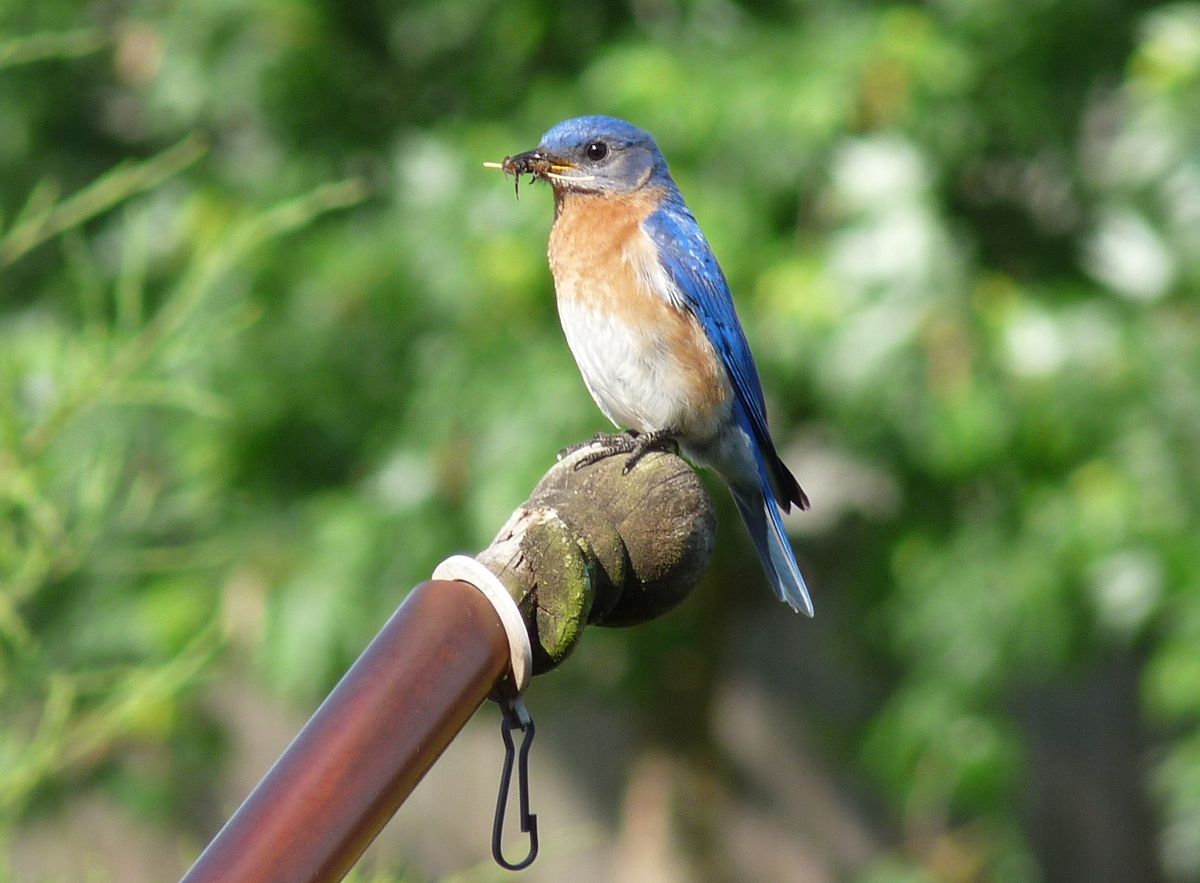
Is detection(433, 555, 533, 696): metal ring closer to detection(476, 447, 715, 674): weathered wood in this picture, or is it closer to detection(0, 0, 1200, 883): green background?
detection(476, 447, 715, 674): weathered wood

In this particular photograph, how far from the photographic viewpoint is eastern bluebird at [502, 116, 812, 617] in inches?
133

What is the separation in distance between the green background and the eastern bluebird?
2.90 ft

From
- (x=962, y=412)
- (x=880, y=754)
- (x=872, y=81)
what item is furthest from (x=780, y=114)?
(x=880, y=754)

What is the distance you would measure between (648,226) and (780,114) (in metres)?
1.05

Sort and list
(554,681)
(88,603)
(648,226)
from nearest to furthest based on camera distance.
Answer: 1. (648,226)
2. (88,603)
3. (554,681)

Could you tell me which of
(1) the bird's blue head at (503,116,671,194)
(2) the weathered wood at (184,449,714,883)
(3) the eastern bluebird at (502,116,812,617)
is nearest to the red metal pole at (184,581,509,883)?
(2) the weathered wood at (184,449,714,883)

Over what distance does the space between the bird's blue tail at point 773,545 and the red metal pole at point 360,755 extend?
4.71 feet

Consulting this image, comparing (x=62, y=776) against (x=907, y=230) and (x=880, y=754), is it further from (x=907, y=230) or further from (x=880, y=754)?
(x=907, y=230)

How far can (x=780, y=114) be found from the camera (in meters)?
4.47

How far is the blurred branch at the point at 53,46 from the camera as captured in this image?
115 inches

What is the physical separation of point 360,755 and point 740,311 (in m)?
3.17

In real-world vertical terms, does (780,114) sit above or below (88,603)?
above

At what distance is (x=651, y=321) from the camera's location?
3.41 m

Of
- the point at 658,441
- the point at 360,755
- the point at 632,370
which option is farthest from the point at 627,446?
the point at 360,755
